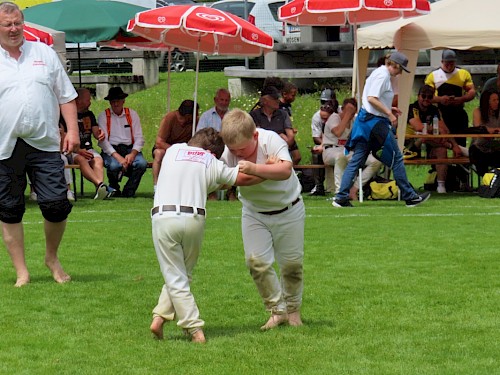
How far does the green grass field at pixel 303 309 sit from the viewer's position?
21.6 ft

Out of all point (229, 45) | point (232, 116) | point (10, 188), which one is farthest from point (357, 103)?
point (232, 116)

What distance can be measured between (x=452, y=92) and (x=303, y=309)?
11.0 meters

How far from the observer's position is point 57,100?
30.2ft

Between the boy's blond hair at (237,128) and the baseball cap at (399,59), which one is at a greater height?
the baseball cap at (399,59)

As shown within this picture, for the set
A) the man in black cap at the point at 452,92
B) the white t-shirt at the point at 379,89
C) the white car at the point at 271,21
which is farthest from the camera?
the white car at the point at 271,21

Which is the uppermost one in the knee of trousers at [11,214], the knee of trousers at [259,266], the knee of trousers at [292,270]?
the knee of trousers at [11,214]

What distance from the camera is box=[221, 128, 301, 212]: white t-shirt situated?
7.21m

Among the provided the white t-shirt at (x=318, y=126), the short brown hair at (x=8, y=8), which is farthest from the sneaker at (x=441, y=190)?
the short brown hair at (x=8, y=8)

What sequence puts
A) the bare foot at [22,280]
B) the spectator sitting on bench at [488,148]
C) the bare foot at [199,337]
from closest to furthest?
the bare foot at [199,337] < the bare foot at [22,280] < the spectator sitting on bench at [488,148]

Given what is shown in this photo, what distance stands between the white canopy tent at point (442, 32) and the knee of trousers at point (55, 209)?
877 cm

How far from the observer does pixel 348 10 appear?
16.4 metres

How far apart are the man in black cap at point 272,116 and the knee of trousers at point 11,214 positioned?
780 cm

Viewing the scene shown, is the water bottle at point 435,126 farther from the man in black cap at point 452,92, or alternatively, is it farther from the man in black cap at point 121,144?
the man in black cap at point 121,144

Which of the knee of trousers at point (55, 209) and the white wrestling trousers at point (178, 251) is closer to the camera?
the white wrestling trousers at point (178, 251)
